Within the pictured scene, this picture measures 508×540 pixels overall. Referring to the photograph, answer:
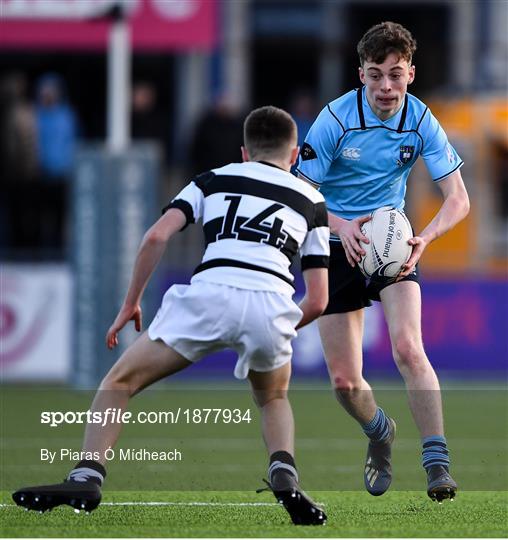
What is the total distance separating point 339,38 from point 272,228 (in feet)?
55.7

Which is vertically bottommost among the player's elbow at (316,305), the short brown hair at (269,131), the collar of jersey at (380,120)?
the player's elbow at (316,305)

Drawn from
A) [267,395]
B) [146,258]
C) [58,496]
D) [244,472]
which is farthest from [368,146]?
[244,472]

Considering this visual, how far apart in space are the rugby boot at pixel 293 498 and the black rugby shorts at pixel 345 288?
1.52 metres

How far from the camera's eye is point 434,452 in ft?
24.4

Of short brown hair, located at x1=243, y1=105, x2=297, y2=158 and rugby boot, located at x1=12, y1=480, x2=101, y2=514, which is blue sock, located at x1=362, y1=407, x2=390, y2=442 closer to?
short brown hair, located at x1=243, y1=105, x2=297, y2=158

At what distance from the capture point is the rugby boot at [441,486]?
23.6 ft

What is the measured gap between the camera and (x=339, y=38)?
2330cm

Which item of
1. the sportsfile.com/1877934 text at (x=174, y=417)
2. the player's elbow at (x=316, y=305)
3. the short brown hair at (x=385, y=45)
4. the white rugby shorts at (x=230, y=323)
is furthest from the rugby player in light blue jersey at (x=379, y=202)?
the sportsfile.com/1877934 text at (x=174, y=417)

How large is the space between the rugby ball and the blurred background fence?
24.9ft

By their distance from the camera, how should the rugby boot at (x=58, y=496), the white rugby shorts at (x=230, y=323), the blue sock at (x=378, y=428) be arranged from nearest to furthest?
the rugby boot at (x=58, y=496), the white rugby shorts at (x=230, y=323), the blue sock at (x=378, y=428)

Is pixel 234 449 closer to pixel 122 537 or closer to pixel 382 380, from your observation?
pixel 122 537

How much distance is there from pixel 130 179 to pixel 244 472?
6.44 m

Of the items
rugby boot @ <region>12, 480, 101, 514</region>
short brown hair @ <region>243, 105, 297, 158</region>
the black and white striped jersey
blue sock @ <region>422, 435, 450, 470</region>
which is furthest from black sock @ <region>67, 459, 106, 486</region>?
blue sock @ <region>422, 435, 450, 470</region>

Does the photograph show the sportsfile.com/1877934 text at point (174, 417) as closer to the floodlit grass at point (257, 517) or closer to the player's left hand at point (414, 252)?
the floodlit grass at point (257, 517)
